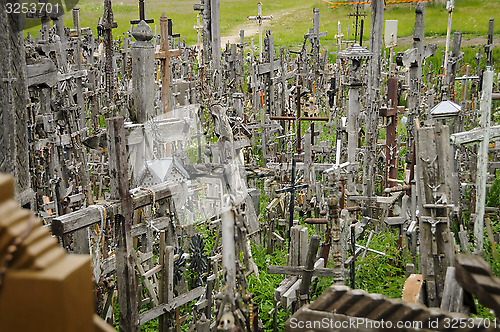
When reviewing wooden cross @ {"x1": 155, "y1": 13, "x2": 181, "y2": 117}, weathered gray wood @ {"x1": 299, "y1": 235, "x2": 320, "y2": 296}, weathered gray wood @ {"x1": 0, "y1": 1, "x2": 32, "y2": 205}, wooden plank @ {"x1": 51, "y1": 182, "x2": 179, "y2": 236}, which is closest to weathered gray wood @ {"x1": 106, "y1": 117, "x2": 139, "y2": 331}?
wooden plank @ {"x1": 51, "y1": 182, "x2": 179, "y2": 236}

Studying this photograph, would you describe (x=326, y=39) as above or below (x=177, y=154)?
above

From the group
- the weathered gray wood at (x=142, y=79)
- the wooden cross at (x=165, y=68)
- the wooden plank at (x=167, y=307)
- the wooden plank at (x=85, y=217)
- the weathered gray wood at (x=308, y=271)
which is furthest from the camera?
the wooden cross at (x=165, y=68)

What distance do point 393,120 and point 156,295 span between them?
4.71 meters

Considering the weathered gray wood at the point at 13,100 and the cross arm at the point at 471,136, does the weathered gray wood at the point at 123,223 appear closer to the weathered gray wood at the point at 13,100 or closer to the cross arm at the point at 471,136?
the weathered gray wood at the point at 13,100

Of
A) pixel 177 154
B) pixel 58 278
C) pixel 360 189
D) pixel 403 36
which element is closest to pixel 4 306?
pixel 58 278

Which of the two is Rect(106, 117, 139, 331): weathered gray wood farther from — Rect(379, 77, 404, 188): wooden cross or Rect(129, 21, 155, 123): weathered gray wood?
Rect(379, 77, 404, 188): wooden cross

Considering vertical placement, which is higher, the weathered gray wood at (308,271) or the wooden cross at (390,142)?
the wooden cross at (390,142)

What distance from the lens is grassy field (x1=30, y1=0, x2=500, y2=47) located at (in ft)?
79.7

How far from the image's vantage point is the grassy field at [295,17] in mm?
24281

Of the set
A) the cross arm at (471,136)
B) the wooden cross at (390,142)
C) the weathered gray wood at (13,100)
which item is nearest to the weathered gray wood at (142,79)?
the weathered gray wood at (13,100)

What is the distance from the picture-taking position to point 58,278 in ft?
3.37

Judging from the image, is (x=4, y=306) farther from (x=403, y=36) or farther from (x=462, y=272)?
(x=403, y=36)

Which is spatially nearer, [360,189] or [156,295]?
[156,295]

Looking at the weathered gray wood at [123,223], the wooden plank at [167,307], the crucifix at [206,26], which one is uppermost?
the crucifix at [206,26]
